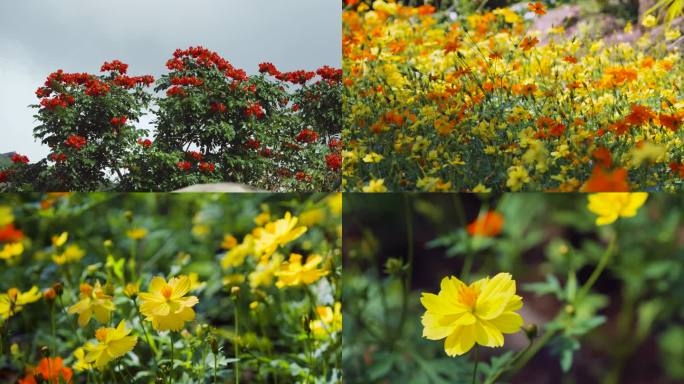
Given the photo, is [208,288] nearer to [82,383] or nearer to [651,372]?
[82,383]

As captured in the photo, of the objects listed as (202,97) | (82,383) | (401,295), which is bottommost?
(82,383)

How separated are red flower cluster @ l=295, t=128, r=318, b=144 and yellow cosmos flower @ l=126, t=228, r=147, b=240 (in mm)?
711

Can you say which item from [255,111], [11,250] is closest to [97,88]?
[255,111]

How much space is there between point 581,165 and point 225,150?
48.6 inches

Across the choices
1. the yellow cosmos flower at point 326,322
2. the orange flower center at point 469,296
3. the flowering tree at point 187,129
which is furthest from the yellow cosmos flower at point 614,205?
the flowering tree at point 187,129

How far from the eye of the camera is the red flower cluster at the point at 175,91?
2494mm

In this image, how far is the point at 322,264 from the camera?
6.21 feet

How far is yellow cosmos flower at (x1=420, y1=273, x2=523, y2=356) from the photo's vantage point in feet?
5.35

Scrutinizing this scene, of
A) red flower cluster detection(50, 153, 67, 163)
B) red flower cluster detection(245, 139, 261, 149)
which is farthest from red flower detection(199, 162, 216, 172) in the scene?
red flower cluster detection(50, 153, 67, 163)

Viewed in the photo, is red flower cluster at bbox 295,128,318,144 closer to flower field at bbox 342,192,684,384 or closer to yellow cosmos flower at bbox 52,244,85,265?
flower field at bbox 342,192,684,384

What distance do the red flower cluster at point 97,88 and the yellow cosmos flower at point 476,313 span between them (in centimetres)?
148

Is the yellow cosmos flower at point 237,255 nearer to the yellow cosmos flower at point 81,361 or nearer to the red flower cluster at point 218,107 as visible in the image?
the yellow cosmos flower at point 81,361

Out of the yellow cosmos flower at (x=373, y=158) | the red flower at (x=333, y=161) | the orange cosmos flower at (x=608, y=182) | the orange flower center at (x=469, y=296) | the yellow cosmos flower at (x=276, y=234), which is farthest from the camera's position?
the red flower at (x=333, y=161)

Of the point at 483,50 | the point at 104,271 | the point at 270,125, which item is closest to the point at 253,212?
the point at 104,271
